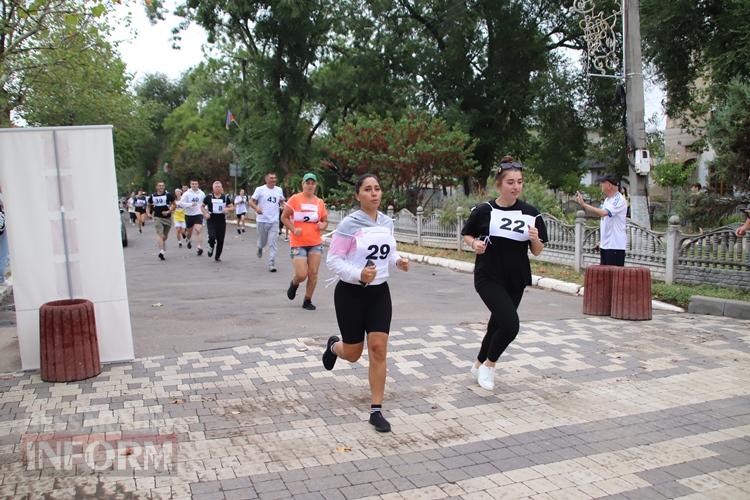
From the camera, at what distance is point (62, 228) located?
6.09 meters

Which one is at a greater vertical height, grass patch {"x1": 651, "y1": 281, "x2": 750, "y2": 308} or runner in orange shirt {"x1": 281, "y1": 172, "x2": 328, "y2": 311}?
runner in orange shirt {"x1": 281, "y1": 172, "x2": 328, "y2": 311}

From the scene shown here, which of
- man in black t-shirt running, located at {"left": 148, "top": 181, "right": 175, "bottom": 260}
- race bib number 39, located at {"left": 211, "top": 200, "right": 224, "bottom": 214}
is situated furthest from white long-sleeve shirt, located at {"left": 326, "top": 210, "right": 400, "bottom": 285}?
man in black t-shirt running, located at {"left": 148, "top": 181, "right": 175, "bottom": 260}

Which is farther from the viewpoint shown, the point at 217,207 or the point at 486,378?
the point at 217,207

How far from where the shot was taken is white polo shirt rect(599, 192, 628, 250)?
8906 millimetres

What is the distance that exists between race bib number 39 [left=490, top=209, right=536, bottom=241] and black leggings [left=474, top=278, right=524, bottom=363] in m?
0.42

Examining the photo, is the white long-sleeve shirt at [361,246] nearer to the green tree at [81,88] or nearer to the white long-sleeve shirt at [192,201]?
the green tree at [81,88]

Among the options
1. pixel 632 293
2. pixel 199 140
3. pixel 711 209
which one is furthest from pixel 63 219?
pixel 199 140

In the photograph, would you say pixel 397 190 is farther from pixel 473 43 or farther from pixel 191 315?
pixel 191 315

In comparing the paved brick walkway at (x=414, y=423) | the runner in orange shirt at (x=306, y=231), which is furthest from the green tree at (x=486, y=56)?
the paved brick walkway at (x=414, y=423)

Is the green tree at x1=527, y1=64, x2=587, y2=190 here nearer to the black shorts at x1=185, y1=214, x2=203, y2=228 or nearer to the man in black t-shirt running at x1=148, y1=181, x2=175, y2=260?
the black shorts at x1=185, y1=214, x2=203, y2=228

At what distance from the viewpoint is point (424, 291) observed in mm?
11273

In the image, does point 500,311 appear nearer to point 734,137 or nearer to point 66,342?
point 66,342

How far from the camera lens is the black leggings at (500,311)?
539 cm

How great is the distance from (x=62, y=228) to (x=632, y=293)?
6910 millimetres
